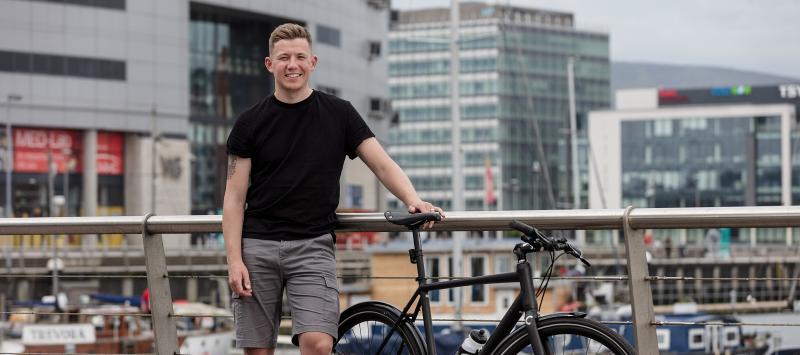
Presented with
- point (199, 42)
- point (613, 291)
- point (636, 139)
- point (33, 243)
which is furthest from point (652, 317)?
point (636, 139)

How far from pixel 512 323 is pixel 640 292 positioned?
0.63 metres

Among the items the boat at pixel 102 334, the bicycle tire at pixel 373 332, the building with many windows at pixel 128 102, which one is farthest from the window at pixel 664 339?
the bicycle tire at pixel 373 332

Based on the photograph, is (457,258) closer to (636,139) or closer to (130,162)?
(130,162)

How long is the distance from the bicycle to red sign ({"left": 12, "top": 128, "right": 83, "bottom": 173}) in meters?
69.8

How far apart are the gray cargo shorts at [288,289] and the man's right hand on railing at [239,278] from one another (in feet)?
0.17

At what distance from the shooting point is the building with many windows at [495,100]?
464 ft

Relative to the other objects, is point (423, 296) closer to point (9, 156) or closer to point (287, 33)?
point (287, 33)

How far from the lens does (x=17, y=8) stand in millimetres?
72625

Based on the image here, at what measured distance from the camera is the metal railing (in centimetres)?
533

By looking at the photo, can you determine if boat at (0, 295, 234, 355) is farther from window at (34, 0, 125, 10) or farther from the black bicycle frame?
window at (34, 0, 125, 10)

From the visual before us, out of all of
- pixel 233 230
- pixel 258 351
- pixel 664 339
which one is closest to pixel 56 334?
pixel 664 339

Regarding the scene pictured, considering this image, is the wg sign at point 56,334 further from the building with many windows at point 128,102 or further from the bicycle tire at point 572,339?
the bicycle tire at point 572,339

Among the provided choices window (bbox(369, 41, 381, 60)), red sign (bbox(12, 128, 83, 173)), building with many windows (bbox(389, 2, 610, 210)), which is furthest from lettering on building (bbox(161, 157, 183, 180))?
building with many windows (bbox(389, 2, 610, 210))

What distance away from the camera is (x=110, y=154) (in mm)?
77000
